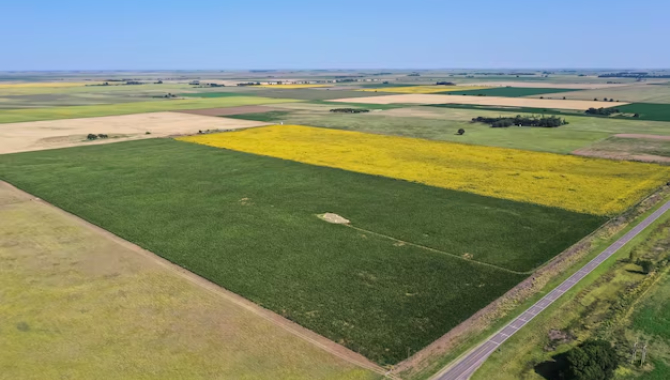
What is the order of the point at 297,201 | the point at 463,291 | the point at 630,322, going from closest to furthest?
the point at 630,322
the point at 463,291
the point at 297,201

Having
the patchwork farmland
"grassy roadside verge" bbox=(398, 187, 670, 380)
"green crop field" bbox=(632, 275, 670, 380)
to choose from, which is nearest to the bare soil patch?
the patchwork farmland

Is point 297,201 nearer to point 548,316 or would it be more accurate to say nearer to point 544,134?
point 548,316

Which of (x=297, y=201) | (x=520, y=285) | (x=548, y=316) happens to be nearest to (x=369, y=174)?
(x=297, y=201)

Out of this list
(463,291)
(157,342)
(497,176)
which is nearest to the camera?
(157,342)

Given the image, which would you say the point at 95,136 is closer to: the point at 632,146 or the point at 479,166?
the point at 479,166

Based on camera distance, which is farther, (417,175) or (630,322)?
(417,175)

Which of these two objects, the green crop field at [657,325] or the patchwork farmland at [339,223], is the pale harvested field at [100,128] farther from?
the green crop field at [657,325]
